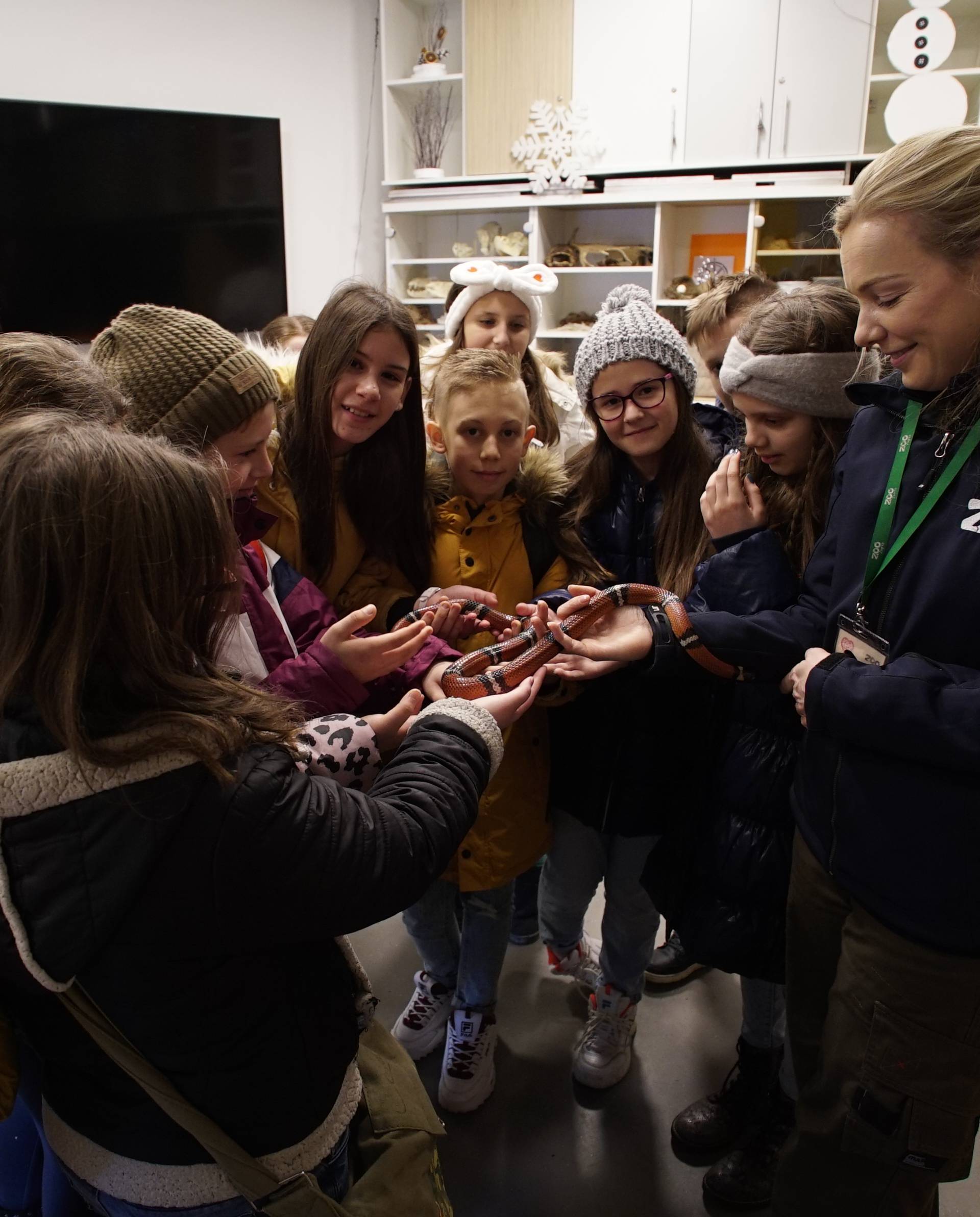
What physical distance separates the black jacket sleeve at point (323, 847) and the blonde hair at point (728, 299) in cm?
168

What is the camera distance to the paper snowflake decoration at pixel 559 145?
4.90 metres

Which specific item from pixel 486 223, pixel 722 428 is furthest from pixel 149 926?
pixel 486 223

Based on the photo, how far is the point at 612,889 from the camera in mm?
1822

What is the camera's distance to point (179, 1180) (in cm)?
93

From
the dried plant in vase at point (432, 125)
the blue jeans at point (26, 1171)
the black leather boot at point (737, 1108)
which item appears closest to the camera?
the blue jeans at point (26, 1171)

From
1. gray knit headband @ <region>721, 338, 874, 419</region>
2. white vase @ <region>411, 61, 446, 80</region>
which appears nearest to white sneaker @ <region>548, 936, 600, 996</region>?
gray knit headband @ <region>721, 338, 874, 419</region>

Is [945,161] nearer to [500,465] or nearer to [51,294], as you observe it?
[500,465]

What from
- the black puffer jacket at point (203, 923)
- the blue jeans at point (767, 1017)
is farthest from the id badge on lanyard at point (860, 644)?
the blue jeans at point (767, 1017)

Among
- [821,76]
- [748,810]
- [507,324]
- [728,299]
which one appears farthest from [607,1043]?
[821,76]

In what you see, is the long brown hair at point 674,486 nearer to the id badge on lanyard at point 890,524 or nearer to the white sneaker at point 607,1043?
the id badge on lanyard at point 890,524

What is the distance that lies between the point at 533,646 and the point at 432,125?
5.16m

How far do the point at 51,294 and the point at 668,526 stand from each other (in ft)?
12.8

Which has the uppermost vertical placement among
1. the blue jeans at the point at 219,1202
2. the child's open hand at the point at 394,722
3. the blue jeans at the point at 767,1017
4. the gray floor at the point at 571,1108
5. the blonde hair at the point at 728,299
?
the blonde hair at the point at 728,299

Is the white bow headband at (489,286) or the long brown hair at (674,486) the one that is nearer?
the long brown hair at (674,486)
